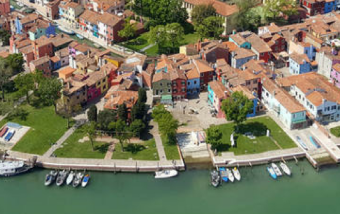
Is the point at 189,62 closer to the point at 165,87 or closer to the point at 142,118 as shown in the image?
the point at 165,87

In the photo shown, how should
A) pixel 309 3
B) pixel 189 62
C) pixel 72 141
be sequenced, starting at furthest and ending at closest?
pixel 309 3 → pixel 189 62 → pixel 72 141

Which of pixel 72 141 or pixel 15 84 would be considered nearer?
pixel 72 141

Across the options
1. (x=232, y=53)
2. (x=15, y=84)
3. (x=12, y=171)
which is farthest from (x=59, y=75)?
(x=232, y=53)

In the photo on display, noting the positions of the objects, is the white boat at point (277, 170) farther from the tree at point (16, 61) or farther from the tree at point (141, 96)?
the tree at point (16, 61)

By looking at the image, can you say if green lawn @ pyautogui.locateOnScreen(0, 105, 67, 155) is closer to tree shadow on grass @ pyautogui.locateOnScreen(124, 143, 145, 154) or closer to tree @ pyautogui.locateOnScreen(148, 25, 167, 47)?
tree shadow on grass @ pyautogui.locateOnScreen(124, 143, 145, 154)

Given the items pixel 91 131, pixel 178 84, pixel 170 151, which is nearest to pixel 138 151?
pixel 170 151
